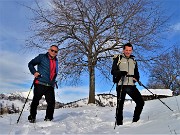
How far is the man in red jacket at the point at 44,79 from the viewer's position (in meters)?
7.47

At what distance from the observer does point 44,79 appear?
750 centimetres

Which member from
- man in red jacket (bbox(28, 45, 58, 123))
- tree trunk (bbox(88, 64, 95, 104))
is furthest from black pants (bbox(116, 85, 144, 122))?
tree trunk (bbox(88, 64, 95, 104))

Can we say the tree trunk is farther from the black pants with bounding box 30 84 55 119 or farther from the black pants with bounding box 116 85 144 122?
the black pants with bounding box 116 85 144 122

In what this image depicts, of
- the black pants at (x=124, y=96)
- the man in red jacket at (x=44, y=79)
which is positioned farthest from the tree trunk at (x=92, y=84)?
the black pants at (x=124, y=96)

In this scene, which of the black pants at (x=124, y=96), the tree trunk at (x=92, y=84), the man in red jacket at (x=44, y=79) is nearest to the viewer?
the black pants at (x=124, y=96)

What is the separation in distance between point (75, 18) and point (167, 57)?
21.8 ft

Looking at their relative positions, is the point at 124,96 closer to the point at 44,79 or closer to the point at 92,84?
the point at 44,79

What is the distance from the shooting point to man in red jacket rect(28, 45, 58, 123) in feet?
24.5

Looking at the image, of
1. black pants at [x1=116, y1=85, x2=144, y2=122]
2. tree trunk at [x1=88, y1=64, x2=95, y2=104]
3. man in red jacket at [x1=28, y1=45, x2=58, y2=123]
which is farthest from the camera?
tree trunk at [x1=88, y1=64, x2=95, y2=104]

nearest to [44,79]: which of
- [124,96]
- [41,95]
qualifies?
[41,95]

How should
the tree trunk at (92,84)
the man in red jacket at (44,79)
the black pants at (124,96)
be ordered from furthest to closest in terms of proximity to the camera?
1. the tree trunk at (92,84)
2. the man in red jacket at (44,79)
3. the black pants at (124,96)

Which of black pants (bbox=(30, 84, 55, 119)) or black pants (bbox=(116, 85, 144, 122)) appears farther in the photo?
black pants (bbox=(30, 84, 55, 119))

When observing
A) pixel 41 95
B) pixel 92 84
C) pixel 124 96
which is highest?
pixel 92 84

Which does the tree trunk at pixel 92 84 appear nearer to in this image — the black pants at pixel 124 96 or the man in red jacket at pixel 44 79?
the man in red jacket at pixel 44 79
